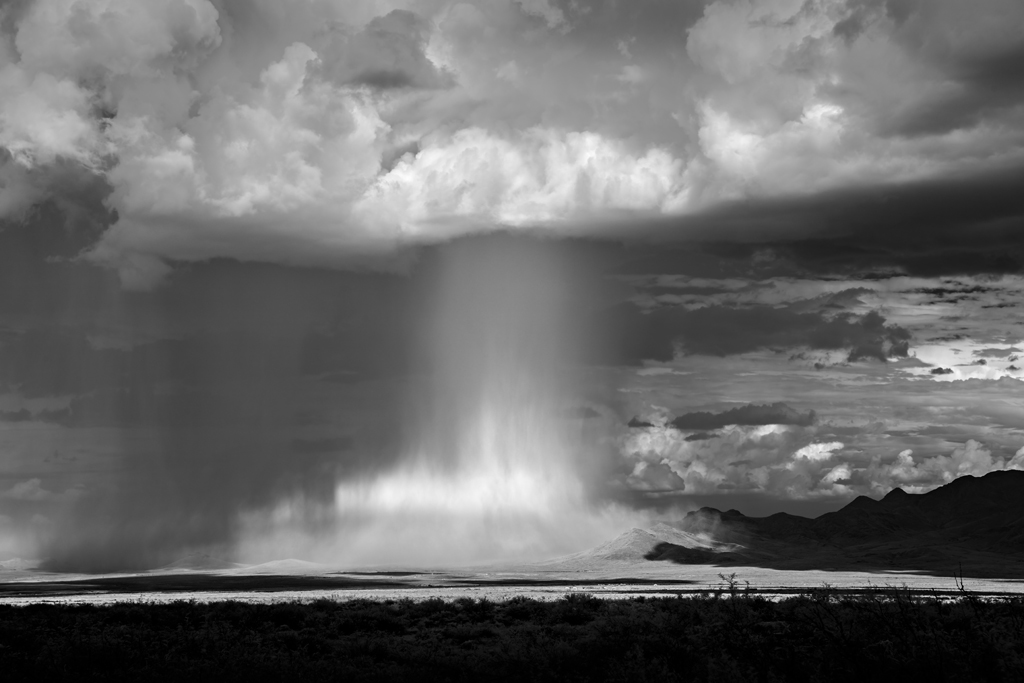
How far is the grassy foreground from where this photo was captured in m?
23.9

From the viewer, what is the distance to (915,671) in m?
22.6

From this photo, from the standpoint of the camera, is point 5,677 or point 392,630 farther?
point 392,630

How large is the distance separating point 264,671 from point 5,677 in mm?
7730

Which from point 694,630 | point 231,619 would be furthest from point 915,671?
point 231,619

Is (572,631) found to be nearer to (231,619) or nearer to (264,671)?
(264,671)

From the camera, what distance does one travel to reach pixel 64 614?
4647cm

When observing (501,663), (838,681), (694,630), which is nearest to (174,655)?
(501,663)

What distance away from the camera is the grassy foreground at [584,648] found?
23.9 m

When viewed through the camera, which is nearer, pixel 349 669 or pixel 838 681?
pixel 838 681

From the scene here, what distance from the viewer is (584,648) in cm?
2958

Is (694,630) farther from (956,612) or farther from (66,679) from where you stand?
(66,679)

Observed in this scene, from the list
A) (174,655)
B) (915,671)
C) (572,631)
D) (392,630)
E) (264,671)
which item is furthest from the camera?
(392,630)

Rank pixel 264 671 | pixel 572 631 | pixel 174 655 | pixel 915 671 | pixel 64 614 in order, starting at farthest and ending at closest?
pixel 64 614
pixel 572 631
pixel 174 655
pixel 264 671
pixel 915 671

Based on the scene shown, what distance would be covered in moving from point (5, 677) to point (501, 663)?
14353 mm
